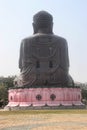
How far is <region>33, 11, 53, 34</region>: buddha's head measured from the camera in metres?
60.2

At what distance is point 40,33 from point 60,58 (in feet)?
16.9

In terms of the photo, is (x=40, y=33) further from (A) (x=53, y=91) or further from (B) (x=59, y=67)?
(A) (x=53, y=91)

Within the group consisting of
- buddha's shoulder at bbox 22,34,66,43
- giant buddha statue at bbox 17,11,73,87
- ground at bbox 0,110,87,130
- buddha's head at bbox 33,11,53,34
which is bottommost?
ground at bbox 0,110,87,130

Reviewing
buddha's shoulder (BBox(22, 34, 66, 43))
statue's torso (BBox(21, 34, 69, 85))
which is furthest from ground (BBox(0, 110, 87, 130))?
buddha's shoulder (BBox(22, 34, 66, 43))

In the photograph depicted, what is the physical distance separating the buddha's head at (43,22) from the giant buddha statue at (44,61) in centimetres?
16

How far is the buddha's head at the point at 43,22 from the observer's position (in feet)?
198

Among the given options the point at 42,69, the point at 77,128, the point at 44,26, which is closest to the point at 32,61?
the point at 42,69

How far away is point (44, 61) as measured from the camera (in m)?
A: 58.6

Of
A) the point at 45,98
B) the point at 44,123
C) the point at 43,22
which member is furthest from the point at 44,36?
the point at 44,123

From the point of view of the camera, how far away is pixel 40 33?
2371 inches

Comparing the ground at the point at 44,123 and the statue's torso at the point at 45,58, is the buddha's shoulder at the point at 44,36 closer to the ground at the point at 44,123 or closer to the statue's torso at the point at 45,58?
the statue's torso at the point at 45,58

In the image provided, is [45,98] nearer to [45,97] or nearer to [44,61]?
[45,97]

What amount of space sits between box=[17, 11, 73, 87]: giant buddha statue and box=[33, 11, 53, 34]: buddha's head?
0.51 ft

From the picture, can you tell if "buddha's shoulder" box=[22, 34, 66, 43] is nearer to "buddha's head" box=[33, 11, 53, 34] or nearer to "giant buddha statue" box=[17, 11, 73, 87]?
"giant buddha statue" box=[17, 11, 73, 87]
